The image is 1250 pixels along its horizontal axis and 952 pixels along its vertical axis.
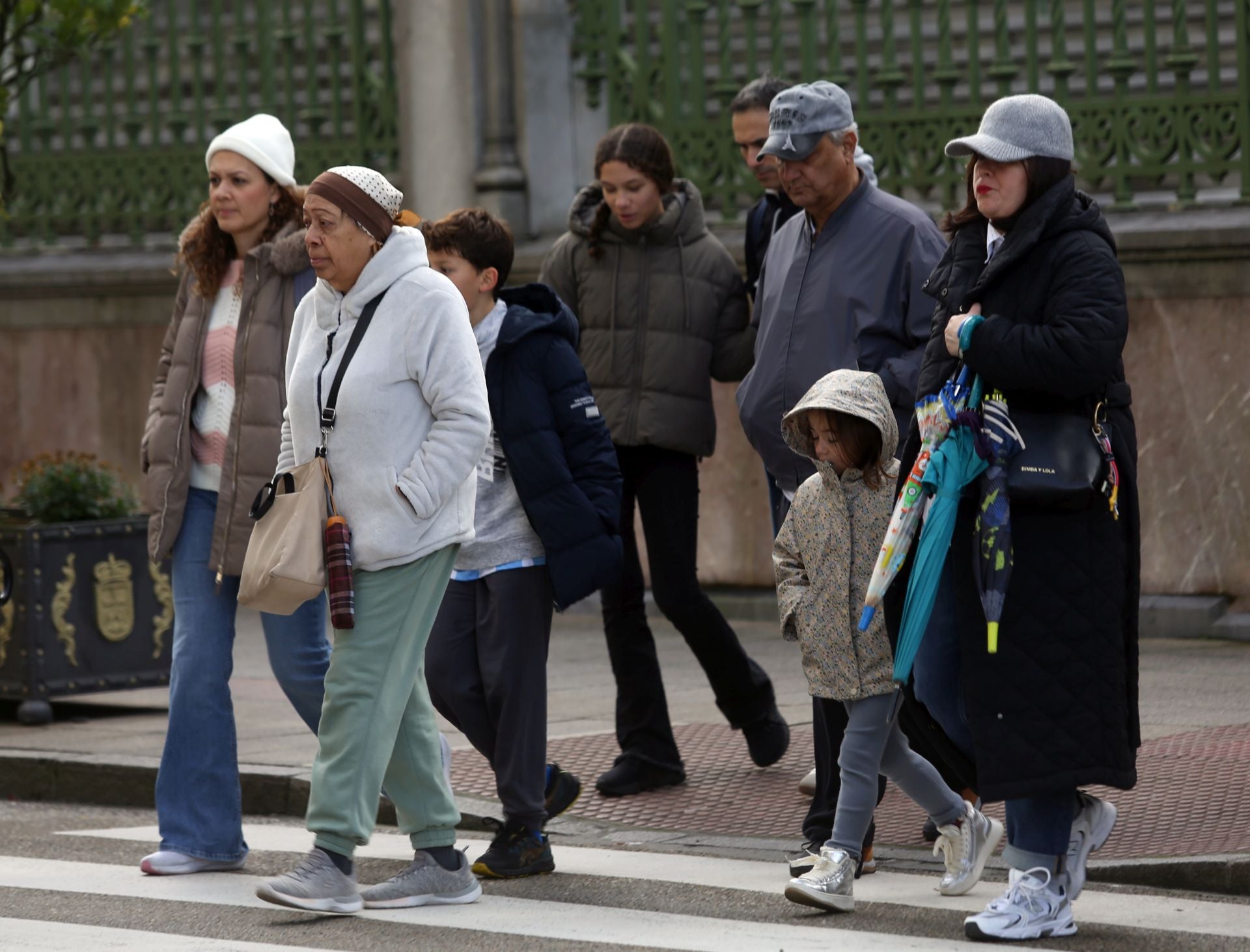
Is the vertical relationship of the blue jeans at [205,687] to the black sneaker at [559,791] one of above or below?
above

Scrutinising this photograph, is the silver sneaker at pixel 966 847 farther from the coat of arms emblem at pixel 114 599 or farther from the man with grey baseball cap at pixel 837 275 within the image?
the coat of arms emblem at pixel 114 599

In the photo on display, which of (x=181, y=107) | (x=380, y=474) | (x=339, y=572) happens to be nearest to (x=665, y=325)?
(x=380, y=474)

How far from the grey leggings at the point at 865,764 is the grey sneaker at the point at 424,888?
94 centimetres

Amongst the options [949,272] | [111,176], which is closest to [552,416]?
[949,272]

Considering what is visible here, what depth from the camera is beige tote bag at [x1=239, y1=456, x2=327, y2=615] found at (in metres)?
5.53

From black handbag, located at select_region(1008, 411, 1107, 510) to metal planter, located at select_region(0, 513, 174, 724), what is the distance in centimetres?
517

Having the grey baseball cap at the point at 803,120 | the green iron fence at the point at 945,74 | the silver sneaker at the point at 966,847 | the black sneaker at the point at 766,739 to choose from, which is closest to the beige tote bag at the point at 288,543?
the grey baseball cap at the point at 803,120

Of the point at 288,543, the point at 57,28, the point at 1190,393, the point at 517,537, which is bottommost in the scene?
the point at 1190,393

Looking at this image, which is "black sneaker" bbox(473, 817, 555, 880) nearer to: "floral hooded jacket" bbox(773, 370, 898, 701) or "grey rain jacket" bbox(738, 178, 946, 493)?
"floral hooded jacket" bbox(773, 370, 898, 701)

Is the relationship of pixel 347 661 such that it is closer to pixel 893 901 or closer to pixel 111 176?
pixel 893 901

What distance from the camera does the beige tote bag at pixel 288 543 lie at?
5.53m

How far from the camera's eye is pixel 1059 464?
5.12m

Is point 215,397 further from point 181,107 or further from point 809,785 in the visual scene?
point 181,107

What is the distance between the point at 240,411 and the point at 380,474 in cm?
90
